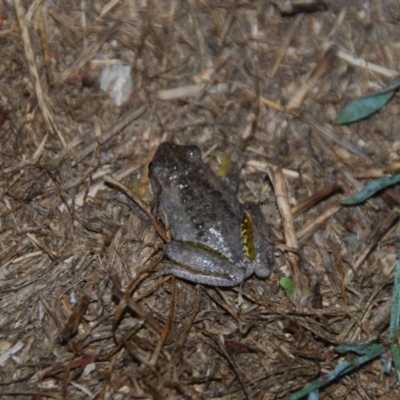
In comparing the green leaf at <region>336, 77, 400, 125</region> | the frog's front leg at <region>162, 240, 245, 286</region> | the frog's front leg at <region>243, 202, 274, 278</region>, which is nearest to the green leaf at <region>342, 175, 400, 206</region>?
the green leaf at <region>336, 77, 400, 125</region>

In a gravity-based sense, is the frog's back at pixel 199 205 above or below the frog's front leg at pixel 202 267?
above

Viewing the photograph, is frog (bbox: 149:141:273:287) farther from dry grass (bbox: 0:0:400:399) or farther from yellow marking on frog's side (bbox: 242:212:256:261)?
dry grass (bbox: 0:0:400:399)

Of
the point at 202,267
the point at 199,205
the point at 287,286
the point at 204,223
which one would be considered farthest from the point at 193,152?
the point at 287,286

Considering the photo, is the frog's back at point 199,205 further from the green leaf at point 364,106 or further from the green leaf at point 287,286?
the green leaf at point 364,106

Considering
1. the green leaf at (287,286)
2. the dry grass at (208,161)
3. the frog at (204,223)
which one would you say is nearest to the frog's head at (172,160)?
the frog at (204,223)

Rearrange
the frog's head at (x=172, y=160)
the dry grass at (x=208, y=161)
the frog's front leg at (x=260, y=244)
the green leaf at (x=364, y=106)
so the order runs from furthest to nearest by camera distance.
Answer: the green leaf at (x=364, y=106) → the frog's head at (x=172, y=160) → the frog's front leg at (x=260, y=244) → the dry grass at (x=208, y=161)

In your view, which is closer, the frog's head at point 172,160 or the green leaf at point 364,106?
the frog's head at point 172,160

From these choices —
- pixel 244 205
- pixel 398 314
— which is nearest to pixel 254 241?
pixel 244 205

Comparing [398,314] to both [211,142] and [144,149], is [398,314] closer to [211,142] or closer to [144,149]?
[211,142]
